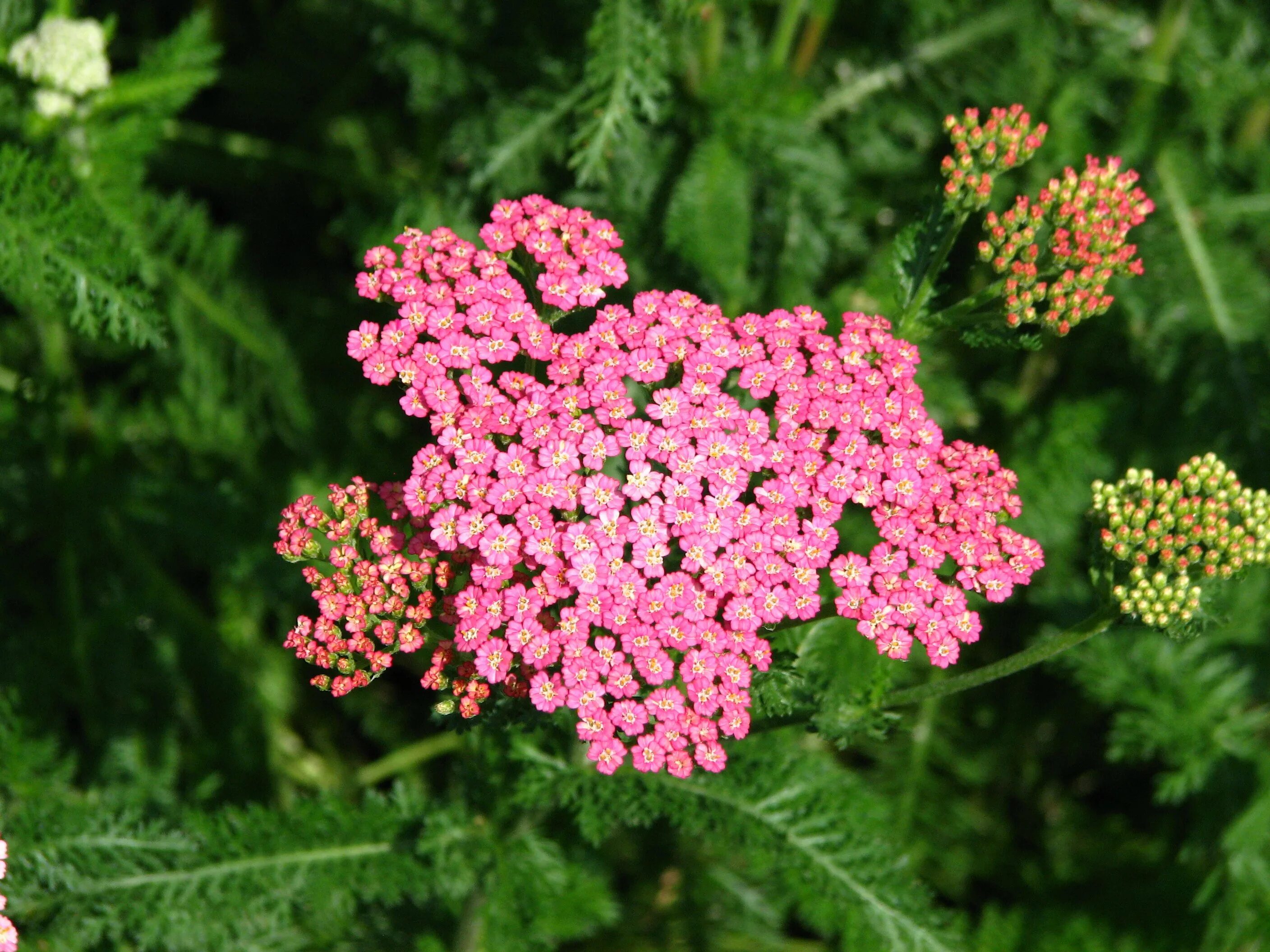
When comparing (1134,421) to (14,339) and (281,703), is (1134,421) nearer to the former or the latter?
→ (281,703)

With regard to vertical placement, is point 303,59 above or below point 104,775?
above

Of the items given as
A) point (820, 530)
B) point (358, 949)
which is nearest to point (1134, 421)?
point (820, 530)

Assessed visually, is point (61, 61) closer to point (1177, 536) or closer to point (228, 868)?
point (228, 868)

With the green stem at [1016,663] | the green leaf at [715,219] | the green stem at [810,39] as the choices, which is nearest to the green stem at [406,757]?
the green leaf at [715,219]

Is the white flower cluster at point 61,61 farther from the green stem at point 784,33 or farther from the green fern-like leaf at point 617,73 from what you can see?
the green stem at point 784,33

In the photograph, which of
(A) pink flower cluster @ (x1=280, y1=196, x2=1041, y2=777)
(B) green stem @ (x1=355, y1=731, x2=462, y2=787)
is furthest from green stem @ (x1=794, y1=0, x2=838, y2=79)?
(B) green stem @ (x1=355, y1=731, x2=462, y2=787)

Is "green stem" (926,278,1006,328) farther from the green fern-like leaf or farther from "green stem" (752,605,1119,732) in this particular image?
the green fern-like leaf
